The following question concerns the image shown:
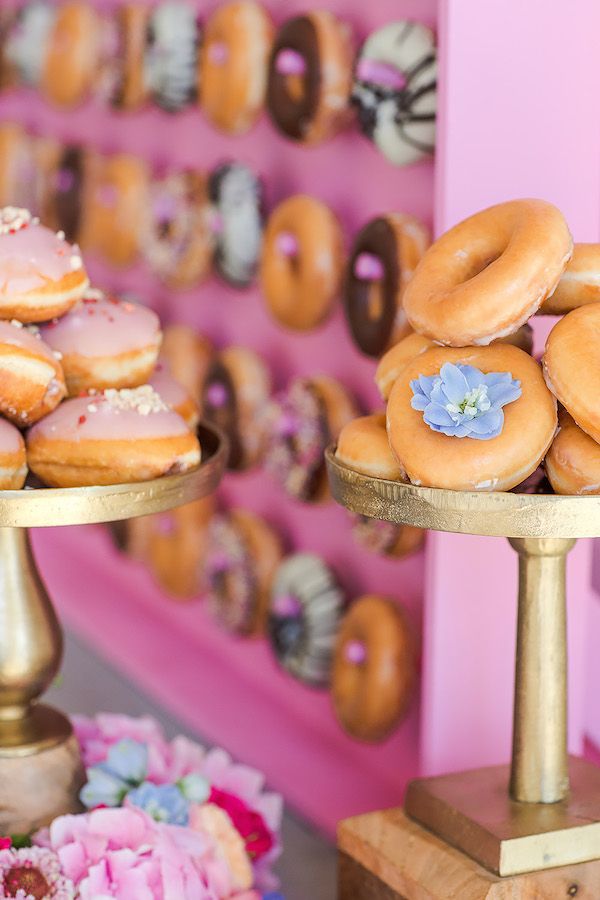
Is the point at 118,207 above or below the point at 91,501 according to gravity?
above

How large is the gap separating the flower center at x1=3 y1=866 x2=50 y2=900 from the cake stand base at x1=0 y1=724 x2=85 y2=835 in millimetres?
89

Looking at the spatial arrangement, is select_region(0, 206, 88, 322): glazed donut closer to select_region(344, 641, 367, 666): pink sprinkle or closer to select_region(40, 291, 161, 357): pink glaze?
select_region(40, 291, 161, 357): pink glaze

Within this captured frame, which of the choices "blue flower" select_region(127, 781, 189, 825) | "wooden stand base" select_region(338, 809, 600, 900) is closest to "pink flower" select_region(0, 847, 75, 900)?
"blue flower" select_region(127, 781, 189, 825)

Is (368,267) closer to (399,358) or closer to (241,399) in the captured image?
(241,399)

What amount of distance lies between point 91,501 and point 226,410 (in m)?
0.98

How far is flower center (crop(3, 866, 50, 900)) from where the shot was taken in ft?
3.88

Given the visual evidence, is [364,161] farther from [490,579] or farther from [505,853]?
[505,853]

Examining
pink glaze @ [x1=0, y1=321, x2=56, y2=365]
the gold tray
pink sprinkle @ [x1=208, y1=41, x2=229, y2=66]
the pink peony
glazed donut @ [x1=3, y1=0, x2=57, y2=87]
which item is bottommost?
the pink peony

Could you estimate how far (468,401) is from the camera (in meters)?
1.00

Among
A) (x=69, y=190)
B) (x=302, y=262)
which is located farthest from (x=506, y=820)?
(x=69, y=190)

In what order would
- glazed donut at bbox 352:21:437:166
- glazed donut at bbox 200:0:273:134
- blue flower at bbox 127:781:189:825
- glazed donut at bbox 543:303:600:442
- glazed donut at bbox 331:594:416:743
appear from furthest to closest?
glazed donut at bbox 200:0:273:134 < glazed donut at bbox 331:594:416:743 < glazed donut at bbox 352:21:437:166 < blue flower at bbox 127:781:189:825 < glazed donut at bbox 543:303:600:442

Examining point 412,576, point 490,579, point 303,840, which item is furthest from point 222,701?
point 490,579

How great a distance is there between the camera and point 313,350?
1969mm

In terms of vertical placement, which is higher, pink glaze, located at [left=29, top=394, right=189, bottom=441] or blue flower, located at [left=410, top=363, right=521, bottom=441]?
blue flower, located at [left=410, top=363, right=521, bottom=441]
